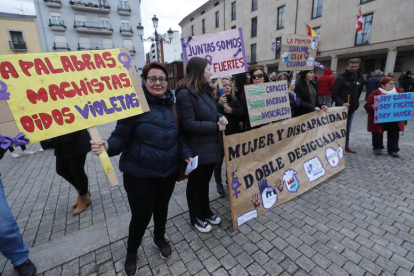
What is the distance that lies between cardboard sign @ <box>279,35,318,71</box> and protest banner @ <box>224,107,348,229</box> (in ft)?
3.47

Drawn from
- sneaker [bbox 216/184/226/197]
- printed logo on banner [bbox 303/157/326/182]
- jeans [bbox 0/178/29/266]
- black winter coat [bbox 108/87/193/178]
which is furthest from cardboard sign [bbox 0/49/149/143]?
printed logo on banner [bbox 303/157/326/182]

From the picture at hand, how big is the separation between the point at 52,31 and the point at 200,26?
71.8 ft

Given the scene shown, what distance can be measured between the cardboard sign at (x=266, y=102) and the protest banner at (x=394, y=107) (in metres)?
2.67

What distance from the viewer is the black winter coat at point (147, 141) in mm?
1823

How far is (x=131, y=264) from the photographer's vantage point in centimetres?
205

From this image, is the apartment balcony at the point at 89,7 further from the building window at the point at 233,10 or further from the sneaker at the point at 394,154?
the sneaker at the point at 394,154

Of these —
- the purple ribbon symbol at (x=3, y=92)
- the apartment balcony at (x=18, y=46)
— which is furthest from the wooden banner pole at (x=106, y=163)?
the apartment balcony at (x=18, y=46)

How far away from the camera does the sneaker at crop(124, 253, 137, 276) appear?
2014 millimetres

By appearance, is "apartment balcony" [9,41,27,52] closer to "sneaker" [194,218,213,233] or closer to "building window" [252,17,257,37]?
"building window" [252,17,257,37]

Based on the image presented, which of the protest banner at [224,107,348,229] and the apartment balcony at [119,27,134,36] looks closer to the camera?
the protest banner at [224,107,348,229]

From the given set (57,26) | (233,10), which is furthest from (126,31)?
(233,10)

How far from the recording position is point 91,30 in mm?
30359

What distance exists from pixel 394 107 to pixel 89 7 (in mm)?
38224

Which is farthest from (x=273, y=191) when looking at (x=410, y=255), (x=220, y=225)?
(x=410, y=255)
